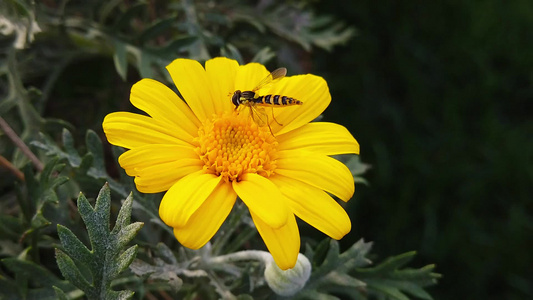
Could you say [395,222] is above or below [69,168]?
above

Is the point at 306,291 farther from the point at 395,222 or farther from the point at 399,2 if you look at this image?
the point at 399,2

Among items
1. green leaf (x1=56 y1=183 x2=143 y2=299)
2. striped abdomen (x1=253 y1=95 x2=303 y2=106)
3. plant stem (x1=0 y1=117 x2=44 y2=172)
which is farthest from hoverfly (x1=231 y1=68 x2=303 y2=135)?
plant stem (x1=0 y1=117 x2=44 y2=172)

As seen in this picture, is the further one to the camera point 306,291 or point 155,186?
point 306,291

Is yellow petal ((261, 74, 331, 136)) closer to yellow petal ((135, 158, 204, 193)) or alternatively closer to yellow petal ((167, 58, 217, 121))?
yellow petal ((167, 58, 217, 121))

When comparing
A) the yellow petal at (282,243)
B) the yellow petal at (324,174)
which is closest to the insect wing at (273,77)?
the yellow petal at (324,174)

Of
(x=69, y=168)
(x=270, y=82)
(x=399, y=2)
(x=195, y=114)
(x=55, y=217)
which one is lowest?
(x=55, y=217)

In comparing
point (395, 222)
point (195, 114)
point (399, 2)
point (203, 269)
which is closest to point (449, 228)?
point (395, 222)
